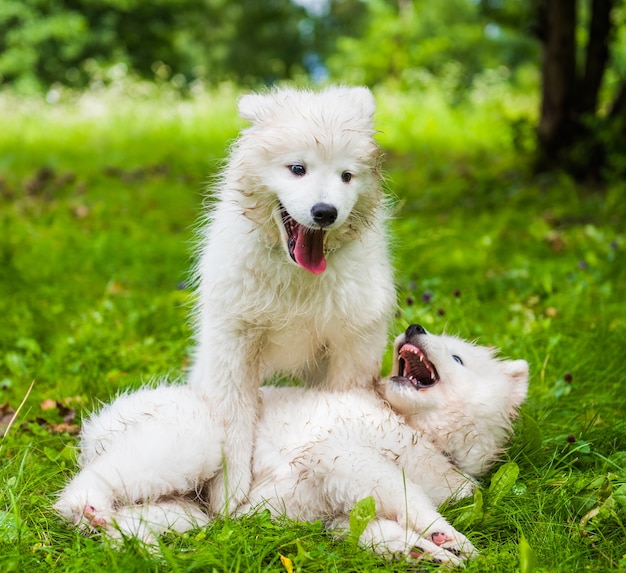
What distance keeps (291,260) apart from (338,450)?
2.47ft

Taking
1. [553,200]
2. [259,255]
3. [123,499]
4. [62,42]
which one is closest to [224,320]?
[259,255]

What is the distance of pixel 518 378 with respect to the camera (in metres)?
3.40

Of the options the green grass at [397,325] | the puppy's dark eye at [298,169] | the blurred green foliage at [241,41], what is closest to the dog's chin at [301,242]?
the puppy's dark eye at [298,169]

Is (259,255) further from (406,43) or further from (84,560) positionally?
(406,43)

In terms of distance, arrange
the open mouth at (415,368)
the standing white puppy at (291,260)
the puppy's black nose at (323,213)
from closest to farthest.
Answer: the puppy's black nose at (323,213) < the standing white puppy at (291,260) < the open mouth at (415,368)

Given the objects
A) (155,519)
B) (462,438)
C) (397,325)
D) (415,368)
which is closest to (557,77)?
(397,325)

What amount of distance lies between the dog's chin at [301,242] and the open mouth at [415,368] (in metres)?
0.61

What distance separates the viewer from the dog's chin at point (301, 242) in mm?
3000

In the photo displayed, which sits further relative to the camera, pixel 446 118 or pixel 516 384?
pixel 446 118

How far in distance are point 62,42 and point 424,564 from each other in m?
24.2

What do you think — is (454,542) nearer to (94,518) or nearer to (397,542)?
(397,542)

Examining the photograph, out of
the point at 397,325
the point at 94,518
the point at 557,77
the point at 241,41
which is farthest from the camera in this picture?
the point at 241,41

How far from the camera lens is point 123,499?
111 inches

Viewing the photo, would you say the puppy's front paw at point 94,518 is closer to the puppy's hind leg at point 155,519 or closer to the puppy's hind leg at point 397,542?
the puppy's hind leg at point 155,519
